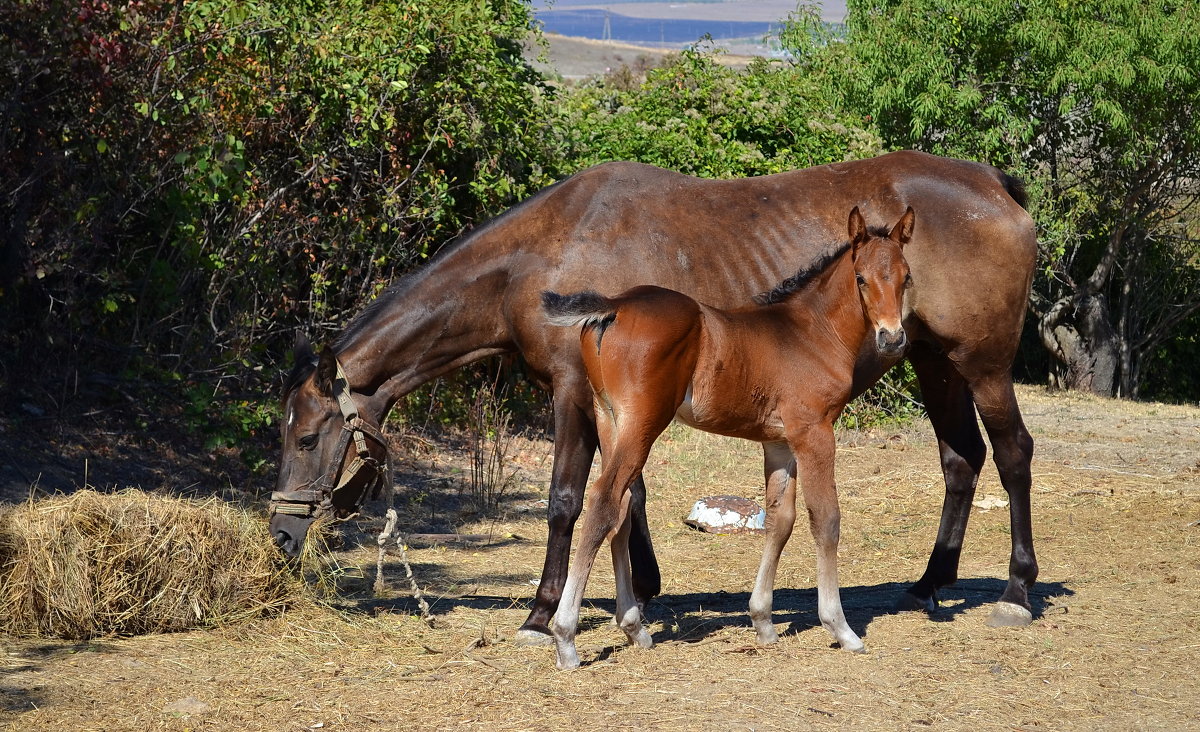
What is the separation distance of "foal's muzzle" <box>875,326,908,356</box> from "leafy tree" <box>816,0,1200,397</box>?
367 inches

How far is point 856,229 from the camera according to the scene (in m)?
5.18

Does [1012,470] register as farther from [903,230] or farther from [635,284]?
[635,284]

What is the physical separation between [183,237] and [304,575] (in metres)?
3.51

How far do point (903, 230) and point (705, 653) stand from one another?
2.14m

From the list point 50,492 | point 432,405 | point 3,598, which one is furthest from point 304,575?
point 432,405

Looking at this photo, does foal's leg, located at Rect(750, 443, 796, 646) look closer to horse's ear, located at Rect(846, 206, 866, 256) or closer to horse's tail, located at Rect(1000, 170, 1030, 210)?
horse's ear, located at Rect(846, 206, 866, 256)

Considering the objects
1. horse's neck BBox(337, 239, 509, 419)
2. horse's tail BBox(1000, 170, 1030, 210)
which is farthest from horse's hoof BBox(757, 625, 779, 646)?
horse's tail BBox(1000, 170, 1030, 210)

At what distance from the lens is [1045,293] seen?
16.5m

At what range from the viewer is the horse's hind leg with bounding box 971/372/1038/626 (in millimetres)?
5805

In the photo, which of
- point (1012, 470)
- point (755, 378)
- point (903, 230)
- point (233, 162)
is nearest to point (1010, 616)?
point (1012, 470)

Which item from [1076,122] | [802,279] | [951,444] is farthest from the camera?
[1076,122]

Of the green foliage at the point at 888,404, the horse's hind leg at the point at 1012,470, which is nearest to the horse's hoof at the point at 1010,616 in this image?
the horse's hind leg at the point at 1012,470

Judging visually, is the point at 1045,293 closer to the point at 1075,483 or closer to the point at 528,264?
the point at 1075,483

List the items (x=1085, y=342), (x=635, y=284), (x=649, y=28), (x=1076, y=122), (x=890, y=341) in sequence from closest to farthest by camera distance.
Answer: (x=890, y=341), (x=635, y=284), (x=1076, y=122), (x=1085, y=342), (x=649, y=28)
